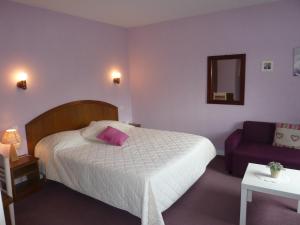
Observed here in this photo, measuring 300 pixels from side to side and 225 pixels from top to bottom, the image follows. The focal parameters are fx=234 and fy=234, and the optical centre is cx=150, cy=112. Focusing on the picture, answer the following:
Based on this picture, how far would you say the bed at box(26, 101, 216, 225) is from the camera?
86.6 inches

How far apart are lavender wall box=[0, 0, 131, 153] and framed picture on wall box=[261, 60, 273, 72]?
2652mm

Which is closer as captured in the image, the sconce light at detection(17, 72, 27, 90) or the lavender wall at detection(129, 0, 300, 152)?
the sconce light at detection(17, 72, 27, 90)

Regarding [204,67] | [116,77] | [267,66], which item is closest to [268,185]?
[267,66]

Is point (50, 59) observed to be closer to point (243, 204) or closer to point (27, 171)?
point (27, 171)

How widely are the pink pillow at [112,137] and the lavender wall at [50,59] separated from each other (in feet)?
3.01

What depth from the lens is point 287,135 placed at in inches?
133

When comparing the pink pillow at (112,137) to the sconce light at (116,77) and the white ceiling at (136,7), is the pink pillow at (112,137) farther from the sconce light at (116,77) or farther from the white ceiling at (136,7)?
the white ceiling at (136,7)

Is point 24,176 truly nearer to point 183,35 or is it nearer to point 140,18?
point 140,18

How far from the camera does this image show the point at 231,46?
3.82m

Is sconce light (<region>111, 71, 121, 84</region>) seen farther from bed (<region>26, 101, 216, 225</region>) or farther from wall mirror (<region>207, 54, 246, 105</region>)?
wall mirror (<region>207, 54, 246, 105</region>)

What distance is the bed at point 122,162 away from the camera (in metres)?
2.20

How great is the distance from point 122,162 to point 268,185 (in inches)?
57.6

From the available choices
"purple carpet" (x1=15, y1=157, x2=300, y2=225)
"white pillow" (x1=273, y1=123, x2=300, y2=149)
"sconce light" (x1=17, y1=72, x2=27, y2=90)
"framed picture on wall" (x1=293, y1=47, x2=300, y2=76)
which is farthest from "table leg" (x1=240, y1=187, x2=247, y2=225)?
"sconce light" (x1=17, y1=72, x2=27, y2=90)

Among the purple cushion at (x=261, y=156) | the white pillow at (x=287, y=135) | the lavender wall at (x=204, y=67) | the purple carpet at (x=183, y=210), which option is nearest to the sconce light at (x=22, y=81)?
the purple carpet at (x=183, y=210)
